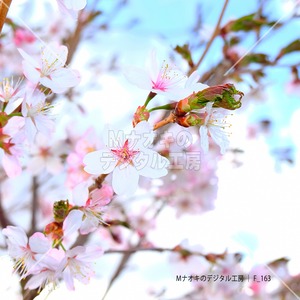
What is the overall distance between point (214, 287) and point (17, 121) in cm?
117

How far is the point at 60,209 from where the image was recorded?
797mm

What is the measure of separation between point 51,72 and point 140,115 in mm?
192

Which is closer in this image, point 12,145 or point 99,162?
point 99,162

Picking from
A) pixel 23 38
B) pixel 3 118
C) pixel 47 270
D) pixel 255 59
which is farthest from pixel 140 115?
pixel 23 38

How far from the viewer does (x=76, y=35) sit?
149 cm

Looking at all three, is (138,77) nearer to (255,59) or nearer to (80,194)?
(80,194)

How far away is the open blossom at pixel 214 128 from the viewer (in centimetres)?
74

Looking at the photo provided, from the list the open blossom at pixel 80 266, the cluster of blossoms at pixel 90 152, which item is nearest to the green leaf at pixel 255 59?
the cluster of blossoms at pixel 90 152

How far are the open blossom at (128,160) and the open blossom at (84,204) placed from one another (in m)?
0.08

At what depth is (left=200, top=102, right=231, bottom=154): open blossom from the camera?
0.74 meters

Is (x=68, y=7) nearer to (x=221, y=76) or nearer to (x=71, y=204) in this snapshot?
(x=71, y=204)

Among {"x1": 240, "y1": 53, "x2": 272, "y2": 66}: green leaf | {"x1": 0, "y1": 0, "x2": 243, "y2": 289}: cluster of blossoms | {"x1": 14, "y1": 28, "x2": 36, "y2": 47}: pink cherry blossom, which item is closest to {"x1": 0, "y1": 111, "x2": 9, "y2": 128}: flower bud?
{"x1": 0, "y1": 0, "x2": 243, "y2": 289}: cluster of blossoms

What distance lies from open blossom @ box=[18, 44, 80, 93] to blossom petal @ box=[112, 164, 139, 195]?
0.17 m

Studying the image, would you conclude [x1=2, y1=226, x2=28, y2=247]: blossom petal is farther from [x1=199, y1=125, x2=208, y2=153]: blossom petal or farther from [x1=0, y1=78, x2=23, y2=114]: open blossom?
[x1=199, y1=125, x2=208, y2=153]: blossom petal
